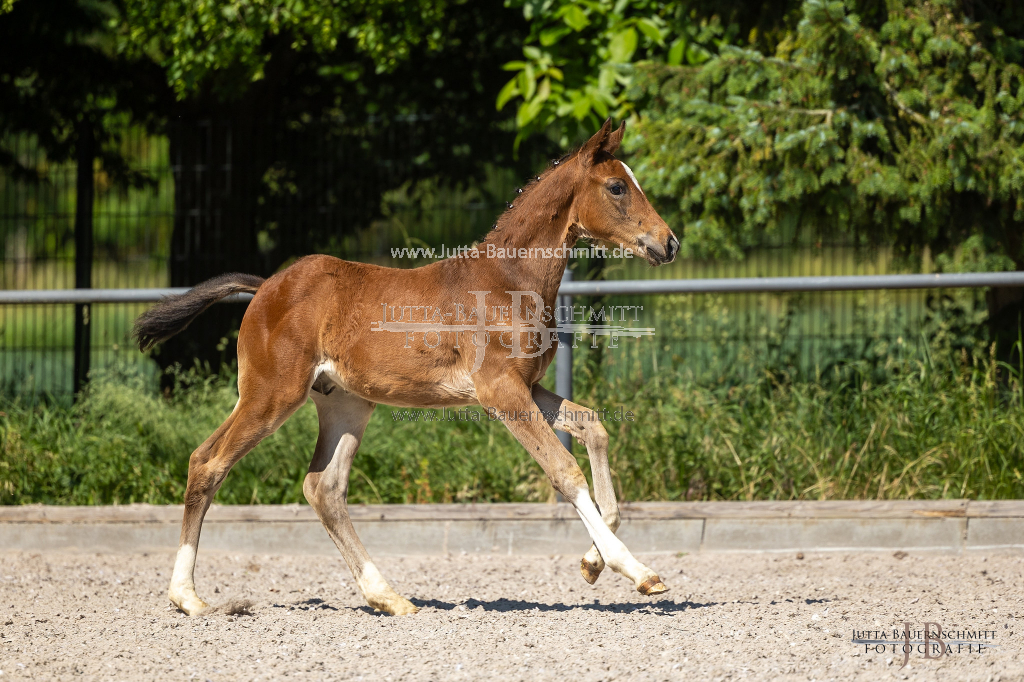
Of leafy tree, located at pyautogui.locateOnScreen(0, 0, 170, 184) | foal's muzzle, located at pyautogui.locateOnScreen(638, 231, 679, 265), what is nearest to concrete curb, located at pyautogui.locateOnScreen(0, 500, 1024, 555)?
foal's muzzle, located at pyautogui.locateOnScreen(638, 231, 679, 265)

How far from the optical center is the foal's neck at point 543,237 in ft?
13.5

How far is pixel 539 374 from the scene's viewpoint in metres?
4.15

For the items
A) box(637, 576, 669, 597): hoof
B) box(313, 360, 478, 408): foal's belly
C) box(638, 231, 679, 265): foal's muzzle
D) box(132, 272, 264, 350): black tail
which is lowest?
box(637, 576, 669, 597): hoof

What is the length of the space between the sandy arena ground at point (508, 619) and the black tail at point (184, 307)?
1.23m

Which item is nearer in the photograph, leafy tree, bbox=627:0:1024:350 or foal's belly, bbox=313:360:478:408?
foal's belly, bbox=313:360:478:408

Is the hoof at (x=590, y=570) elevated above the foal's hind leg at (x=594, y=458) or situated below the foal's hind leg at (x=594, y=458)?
below

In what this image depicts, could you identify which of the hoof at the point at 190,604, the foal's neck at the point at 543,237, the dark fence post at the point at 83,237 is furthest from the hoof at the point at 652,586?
the dark fence post at the point at 83,237

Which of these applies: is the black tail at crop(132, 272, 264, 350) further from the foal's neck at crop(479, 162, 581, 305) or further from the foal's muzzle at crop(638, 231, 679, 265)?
the foal's muzzle at crop(638, 231, 679, 265)

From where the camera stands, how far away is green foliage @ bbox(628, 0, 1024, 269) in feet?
19.6

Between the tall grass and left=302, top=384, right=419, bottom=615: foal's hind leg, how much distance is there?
1143mm

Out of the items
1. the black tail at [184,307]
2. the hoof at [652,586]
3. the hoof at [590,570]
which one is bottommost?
the hoof at [590,570]

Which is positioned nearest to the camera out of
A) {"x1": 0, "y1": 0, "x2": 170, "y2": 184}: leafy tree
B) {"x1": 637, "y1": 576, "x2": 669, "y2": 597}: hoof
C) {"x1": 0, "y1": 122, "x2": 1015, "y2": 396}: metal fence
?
{"x1": 637, "y1": 576, "x2": 669, "y2": 597}: hoof

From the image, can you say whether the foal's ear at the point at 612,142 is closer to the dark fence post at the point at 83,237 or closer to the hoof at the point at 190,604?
the hoof at the point at 190,604

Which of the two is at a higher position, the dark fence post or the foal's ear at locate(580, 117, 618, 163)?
the foal's ear at locate(580, 117, 618, 163)
